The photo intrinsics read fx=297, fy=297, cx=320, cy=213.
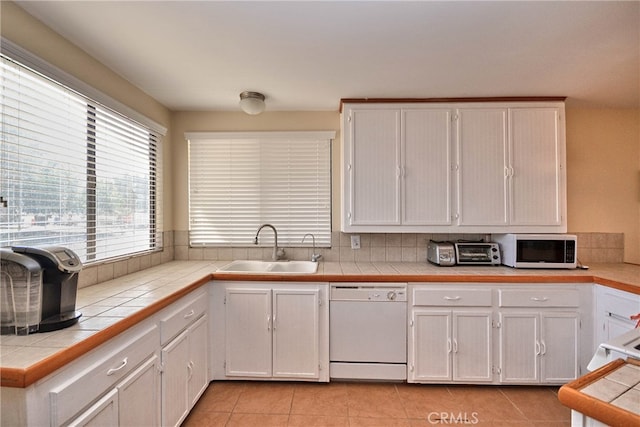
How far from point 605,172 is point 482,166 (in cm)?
132

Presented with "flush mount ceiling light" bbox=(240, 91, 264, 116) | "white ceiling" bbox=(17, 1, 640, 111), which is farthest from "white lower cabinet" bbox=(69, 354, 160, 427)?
"flush mount ceiling light" bbox=(240, 91, 264, 116)

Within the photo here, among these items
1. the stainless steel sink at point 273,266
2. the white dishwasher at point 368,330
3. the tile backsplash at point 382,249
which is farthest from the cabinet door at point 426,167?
the stainless steel sink at point 273,266

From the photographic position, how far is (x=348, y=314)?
87.7 inches

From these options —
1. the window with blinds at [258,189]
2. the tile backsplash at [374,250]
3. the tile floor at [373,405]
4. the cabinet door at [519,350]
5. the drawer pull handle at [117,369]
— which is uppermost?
the window with blinds at [258,189]

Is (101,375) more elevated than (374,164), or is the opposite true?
(374,164)

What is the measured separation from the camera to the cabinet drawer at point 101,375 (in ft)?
3.19

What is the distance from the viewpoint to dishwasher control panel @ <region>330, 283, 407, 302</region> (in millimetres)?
2213

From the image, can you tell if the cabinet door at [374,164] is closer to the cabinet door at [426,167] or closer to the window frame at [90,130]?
the cabinet door at [426,167]

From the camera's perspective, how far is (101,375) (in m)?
1.15

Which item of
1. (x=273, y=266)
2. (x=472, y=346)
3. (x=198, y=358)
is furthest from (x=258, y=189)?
(x=472, y=346)

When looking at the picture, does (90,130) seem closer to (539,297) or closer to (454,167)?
(454,167)

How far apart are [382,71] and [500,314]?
1.95 m

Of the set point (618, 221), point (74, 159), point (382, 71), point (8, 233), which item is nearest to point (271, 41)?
point (382, 71)

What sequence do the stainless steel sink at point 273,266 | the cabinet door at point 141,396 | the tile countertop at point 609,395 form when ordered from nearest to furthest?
the tile countertop at point 609,395 → the cabinet door at point 141,396 → the stainless steel sink at point 273,266
